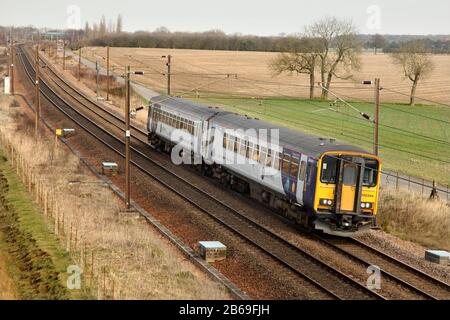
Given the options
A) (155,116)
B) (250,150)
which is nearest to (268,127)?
(250,150)

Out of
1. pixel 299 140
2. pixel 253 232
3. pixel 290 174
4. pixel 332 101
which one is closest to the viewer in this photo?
pixel 253 232

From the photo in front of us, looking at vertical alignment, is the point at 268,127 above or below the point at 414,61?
below

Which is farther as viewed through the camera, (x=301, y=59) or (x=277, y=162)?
(x=301, y=59)

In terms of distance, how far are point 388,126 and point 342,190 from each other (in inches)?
1593

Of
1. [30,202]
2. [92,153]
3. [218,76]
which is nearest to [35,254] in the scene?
[30,202]

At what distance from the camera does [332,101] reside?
8244cm

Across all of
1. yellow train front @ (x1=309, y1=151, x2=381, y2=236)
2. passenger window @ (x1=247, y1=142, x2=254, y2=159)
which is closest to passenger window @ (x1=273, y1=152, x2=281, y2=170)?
passenger window @ (x1=247, y1=142, x2=254, y2=159)

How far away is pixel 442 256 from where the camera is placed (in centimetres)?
2138

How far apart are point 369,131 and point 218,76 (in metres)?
47.6

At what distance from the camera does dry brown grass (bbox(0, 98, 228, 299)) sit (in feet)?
57.5

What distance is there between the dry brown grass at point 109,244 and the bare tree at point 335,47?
54.9 metres

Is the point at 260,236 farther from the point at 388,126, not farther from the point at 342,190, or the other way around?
the point at 388,126
